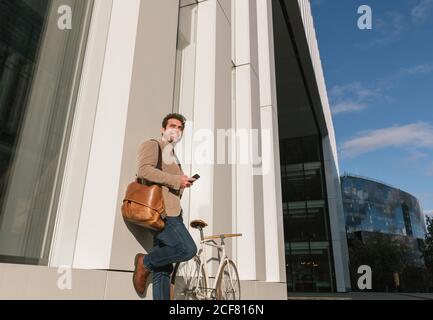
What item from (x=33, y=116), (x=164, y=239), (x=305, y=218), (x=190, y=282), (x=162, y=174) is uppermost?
(x=305, y=218)

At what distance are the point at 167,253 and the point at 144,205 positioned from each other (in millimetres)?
485

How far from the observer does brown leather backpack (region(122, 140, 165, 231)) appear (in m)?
2.79

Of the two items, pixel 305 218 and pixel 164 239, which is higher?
pixel 305 218

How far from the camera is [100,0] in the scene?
12.4ft

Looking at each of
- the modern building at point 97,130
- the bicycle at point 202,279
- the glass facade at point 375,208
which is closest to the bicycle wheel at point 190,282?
the bicycle at point 202,279

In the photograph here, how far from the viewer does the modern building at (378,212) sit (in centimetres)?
6675

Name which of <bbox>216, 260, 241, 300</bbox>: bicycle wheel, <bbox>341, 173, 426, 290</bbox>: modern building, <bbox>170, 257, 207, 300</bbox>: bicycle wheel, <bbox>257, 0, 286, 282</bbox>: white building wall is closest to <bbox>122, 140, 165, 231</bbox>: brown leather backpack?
<bbox>170, 257, 207, 300</bbox>: bicycle wheel

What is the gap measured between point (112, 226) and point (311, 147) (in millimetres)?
26274

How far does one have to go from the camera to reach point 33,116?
9.63ft

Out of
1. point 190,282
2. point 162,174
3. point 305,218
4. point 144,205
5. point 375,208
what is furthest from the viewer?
point 375,208

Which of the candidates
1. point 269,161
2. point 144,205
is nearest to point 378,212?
point 269,161

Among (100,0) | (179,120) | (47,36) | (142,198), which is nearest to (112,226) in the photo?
(142,198)

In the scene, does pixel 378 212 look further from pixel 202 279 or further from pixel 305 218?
pixel 202 279

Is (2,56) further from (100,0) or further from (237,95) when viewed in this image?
(237,95)
